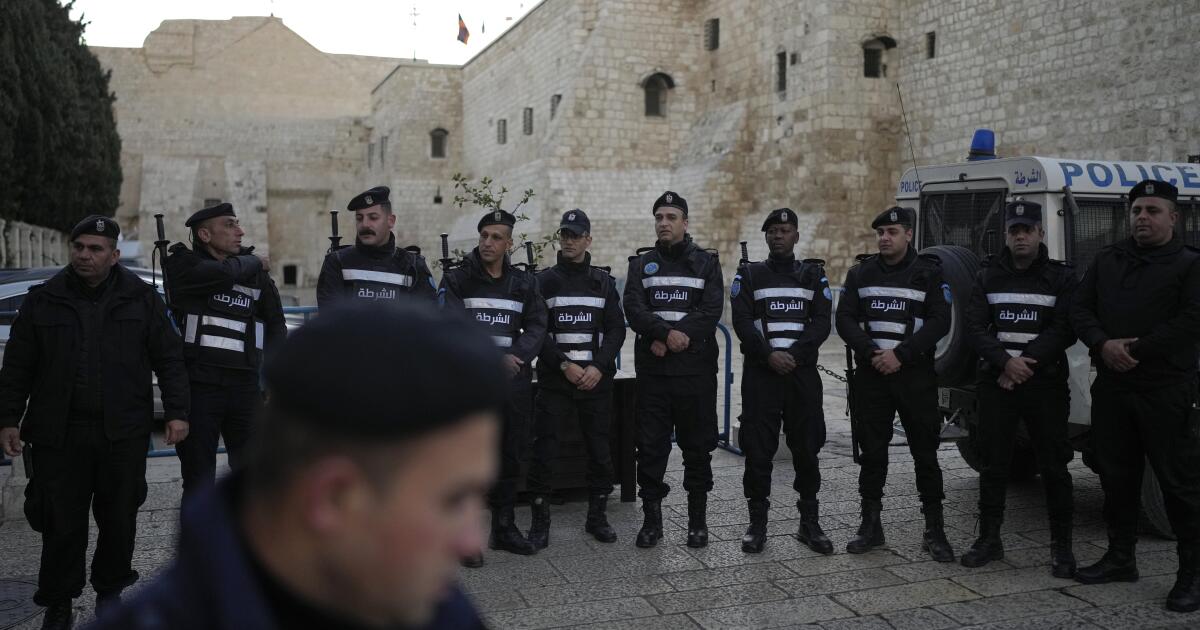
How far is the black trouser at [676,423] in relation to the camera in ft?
19.1

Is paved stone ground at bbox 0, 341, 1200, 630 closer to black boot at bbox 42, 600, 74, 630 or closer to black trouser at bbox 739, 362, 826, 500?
black boot at bbox 42, 600, 74, 630

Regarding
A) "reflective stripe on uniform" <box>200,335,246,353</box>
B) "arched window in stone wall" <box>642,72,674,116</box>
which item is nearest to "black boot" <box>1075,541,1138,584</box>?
"reflective stripe on uniform" <box>200,335,246,353</box>

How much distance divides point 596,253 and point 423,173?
1336 cm

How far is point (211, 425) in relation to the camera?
16.5 ft

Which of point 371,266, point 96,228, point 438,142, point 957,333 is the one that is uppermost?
point 438,142

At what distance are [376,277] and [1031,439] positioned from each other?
374 centimetres

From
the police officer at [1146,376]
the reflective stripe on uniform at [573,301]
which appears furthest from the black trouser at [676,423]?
the police officer at [1146,376]

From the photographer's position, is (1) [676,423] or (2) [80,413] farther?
(1) [676,423]

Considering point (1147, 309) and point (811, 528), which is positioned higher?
point (1147, 309)

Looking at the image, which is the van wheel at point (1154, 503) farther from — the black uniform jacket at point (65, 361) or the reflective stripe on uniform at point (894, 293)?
the black uniform jacket at point (65, 361)

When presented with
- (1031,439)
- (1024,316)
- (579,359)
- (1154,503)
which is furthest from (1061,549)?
(579,359)

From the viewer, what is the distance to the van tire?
6023 millimetres

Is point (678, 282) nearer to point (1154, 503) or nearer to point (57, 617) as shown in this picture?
point (1154, 503)

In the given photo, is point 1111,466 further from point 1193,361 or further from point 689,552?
point 689,552
